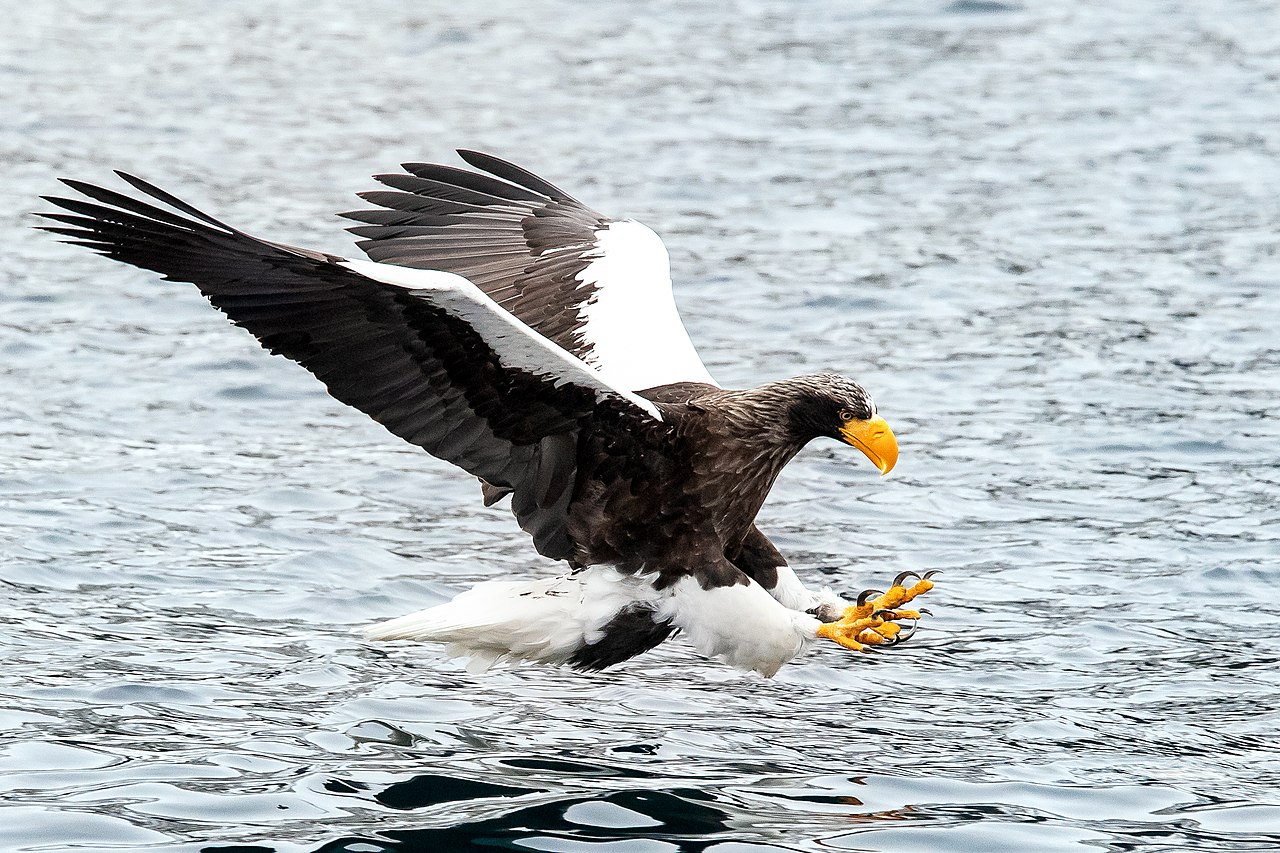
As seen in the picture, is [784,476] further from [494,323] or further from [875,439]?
[494,323]

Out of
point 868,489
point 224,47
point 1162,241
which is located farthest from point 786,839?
point 224,47

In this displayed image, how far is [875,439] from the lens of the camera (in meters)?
5.34

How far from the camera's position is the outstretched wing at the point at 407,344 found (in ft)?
15.2

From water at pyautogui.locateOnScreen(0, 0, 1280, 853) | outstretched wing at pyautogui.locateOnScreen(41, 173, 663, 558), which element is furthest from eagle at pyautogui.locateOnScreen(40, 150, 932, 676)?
water at pyautogui.locateOnScreen(0, 0, 1280, 853)

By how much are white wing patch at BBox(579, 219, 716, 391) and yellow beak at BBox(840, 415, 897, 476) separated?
2.35 ft

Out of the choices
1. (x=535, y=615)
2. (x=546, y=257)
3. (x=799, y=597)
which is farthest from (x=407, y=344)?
(x=546, y=257)

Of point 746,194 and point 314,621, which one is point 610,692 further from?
point 746,194

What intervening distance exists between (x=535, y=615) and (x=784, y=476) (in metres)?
2.55

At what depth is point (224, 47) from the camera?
1362cm

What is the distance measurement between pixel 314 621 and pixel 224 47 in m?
8.38

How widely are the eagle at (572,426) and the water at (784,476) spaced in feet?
0.99

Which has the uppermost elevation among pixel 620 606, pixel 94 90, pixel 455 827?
pixel 94 90

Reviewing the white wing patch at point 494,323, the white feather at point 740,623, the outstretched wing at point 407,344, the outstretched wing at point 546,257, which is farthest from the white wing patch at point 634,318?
the white wing patch at point 494,323

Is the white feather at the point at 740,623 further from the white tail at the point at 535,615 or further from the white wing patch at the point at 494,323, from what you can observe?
the white wing patch at the point at 494,323
